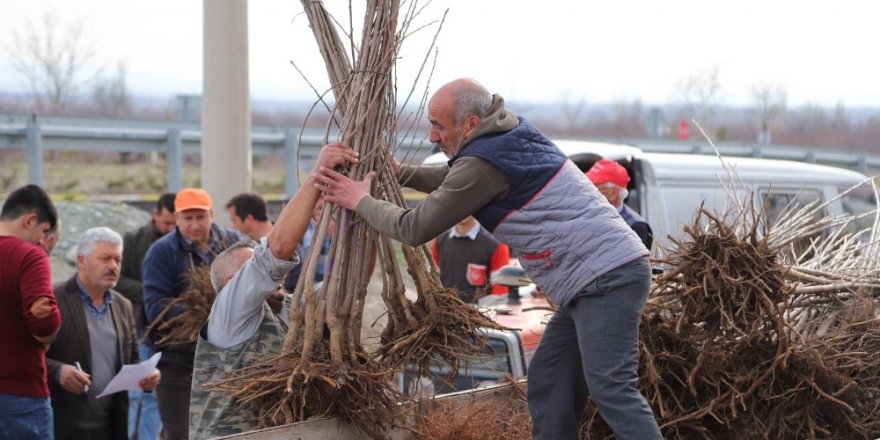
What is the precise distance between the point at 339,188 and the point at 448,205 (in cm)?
40

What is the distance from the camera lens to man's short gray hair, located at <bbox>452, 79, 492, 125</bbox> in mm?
3475

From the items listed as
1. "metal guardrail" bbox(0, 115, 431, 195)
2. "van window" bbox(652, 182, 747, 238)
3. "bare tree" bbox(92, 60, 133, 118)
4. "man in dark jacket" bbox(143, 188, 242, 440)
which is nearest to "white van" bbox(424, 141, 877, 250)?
"van window" bbox(652, 182, 747, 238)

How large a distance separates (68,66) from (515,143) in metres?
17.0

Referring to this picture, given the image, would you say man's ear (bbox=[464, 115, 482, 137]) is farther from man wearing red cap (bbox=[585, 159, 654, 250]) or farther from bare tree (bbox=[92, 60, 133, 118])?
bare tree (bbox=[92, 60, 133, 118])

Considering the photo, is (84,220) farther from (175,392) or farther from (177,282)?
(175,392)

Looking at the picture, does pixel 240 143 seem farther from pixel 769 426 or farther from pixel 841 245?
pixel 769 426

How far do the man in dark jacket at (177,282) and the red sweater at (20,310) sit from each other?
108 cm

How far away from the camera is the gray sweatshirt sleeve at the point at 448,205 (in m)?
3.34

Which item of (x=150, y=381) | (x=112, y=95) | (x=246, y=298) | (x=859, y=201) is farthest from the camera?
(x=112, y=95)

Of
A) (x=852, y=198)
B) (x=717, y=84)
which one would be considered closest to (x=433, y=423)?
(x=852, y=198)

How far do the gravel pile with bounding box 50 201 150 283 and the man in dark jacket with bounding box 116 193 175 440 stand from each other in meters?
3.25

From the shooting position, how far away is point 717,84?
26.9 metres

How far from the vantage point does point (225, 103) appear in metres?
7.49

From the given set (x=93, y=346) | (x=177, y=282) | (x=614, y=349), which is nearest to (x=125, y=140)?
(x=177, y=282)
